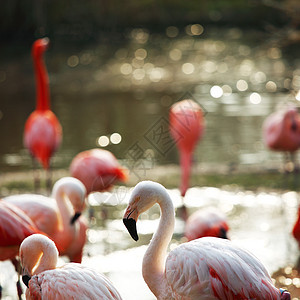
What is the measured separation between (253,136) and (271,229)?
377cm

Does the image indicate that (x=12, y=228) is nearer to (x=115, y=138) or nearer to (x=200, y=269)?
(x=200, y=269)

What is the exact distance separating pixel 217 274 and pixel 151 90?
10407 mm

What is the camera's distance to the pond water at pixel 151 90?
845cm

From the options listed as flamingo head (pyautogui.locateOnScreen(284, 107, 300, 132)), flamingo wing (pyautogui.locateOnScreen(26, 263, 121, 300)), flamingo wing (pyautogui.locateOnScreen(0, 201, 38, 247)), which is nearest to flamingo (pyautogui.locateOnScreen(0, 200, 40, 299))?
flamingo wing (pyautogui.locateOnScreen(0, 201, 38, 247))

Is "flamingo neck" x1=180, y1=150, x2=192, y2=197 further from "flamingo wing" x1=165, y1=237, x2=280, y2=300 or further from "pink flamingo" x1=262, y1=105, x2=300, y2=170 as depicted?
"flamingo wing" x1=165, y1=237, x2=280, y2=300

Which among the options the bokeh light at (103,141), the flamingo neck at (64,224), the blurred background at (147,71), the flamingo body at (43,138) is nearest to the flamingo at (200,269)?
the flamingo neck at (64,224)

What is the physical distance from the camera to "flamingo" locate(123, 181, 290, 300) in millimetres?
2871

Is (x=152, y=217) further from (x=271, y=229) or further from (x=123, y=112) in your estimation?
(x=123, y=112)

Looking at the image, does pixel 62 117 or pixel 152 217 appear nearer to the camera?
pixel 152 217

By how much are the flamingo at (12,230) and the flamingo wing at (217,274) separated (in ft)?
3.95

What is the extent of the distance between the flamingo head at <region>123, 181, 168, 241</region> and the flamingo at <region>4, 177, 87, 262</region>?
1.28 meters

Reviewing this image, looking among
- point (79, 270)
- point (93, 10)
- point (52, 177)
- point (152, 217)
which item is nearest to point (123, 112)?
point (52, 177)

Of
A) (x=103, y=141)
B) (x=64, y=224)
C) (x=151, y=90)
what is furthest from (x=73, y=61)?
(x=64, y=224)

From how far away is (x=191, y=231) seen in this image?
447 cm
